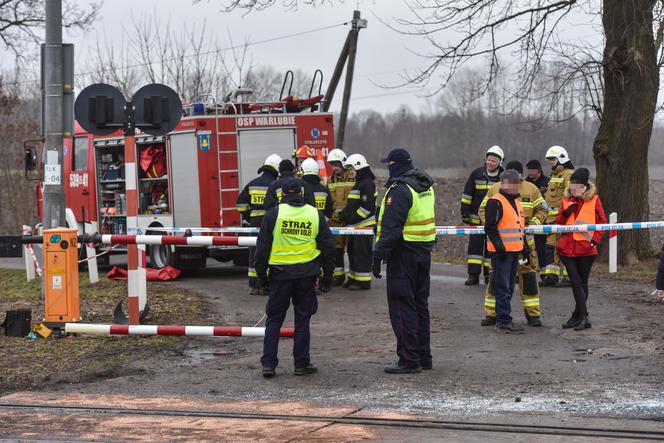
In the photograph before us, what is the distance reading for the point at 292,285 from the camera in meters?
8.52

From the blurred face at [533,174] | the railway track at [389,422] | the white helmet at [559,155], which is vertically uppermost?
the white helmet at [559,155]

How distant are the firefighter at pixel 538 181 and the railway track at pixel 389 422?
7873 mm

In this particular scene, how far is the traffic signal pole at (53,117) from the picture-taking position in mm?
12086

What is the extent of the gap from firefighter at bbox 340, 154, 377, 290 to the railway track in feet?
22.3

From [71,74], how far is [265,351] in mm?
5531

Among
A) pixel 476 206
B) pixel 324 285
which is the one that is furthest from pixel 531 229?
pixel 324 285

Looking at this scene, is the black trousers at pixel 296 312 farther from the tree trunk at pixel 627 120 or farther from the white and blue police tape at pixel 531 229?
the tree trunk at pixel 627 120

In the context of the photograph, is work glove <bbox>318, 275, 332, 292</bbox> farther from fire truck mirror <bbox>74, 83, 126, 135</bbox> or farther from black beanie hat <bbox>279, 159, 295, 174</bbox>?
fire truck mirror <bbox>74, 83, 126, 135</bbox>

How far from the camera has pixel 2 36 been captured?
2831cm

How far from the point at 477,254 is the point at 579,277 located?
3925 millimetres

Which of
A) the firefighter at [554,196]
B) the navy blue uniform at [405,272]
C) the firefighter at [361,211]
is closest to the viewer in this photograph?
the navy blue uniform at [405,272]

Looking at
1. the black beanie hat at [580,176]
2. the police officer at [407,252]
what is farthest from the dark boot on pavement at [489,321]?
the police officer at [407,252]

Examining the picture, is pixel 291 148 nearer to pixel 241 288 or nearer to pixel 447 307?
pixel 241 288

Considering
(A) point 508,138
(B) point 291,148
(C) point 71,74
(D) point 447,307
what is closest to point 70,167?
(B) point 291,148
